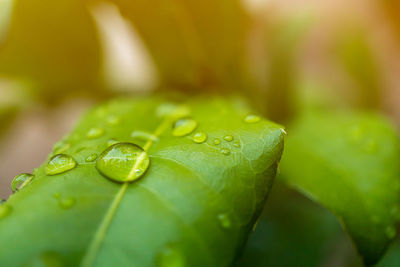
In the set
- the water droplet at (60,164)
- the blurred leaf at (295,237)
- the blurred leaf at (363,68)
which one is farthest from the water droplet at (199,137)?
the blurred leaf at (363,68)

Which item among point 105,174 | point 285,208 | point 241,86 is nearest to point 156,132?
Result: point 105,174

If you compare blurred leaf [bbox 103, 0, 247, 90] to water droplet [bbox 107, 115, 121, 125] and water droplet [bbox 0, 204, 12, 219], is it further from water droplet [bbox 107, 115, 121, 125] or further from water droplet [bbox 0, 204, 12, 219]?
water droplet [bbox 0, 204, 12, 219]

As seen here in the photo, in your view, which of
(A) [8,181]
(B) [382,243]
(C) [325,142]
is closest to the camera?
(B) [382,243]

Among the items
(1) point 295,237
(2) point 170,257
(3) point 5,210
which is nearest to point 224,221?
(2) point 170,257

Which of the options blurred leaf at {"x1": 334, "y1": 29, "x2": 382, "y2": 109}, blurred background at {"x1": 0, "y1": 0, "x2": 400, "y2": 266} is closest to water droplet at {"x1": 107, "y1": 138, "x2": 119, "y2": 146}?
blurred background at {"x1": 0, "y1": 0, "x2": 400, "y2": 266}

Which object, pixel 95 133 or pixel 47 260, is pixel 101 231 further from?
pixel 95 133

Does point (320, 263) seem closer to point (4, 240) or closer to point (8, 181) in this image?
point (4, 240)
